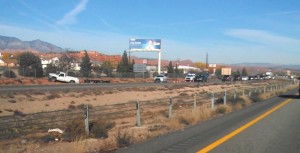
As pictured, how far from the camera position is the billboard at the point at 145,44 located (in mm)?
111938

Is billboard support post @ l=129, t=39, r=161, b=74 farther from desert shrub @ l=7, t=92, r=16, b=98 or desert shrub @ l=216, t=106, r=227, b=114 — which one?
Answer: desert shrub @ l=216, t=106, r=227, b=114

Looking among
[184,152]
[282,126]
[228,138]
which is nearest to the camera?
[184,152]

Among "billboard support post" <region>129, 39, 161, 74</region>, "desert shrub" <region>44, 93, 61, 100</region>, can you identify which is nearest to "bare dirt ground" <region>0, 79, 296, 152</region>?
"desert shrub" <region>44, 93, 61, 100</region>

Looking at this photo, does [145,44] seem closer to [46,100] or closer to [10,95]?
[10,95]

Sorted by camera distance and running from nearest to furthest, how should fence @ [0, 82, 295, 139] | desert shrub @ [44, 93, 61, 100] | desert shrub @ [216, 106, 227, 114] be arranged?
fence @ [0, 82, 295, 139] < desert shrub @ [216, 106, 227, 114] < desert shrub @ [44, 93, 61, 100]

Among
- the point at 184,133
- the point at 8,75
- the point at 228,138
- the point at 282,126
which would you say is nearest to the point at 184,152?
the point at 228,138

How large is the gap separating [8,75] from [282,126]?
6107 centimetres

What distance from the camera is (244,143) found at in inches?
436

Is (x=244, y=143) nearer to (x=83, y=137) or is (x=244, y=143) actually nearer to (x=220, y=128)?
(x=220, y=128)

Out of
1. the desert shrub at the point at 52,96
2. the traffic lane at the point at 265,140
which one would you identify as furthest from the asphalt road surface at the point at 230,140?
the desert shrub at the point at 52,96

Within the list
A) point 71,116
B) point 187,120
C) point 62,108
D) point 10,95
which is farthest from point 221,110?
point 10,95

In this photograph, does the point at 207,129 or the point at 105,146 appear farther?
the point at 207,129

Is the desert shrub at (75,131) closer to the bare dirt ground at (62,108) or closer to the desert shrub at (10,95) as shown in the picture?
the bare dirt ground at (62,108)

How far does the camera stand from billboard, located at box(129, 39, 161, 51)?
11194 centimetres
